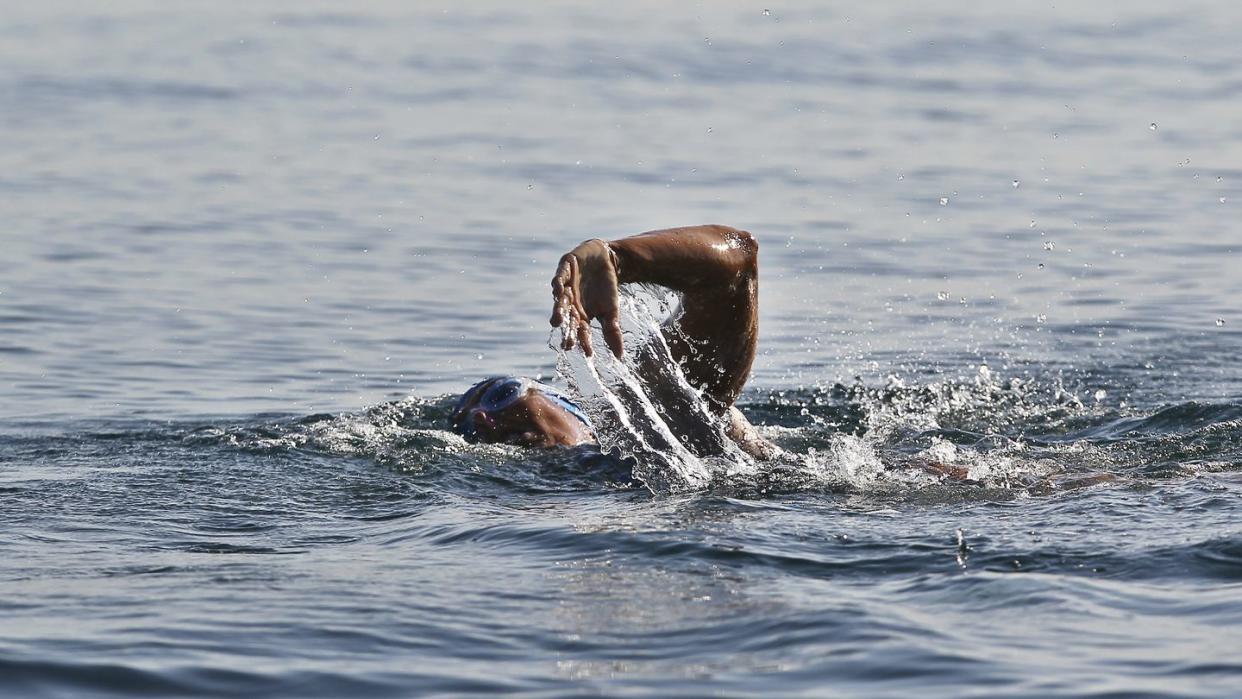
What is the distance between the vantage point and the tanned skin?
6.01m

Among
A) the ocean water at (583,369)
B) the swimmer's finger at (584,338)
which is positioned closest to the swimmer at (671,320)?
the swimmer's finger at (584,338)

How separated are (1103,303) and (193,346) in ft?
20.8

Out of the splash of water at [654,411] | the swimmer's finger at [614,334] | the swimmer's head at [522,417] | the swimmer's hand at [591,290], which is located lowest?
the swimmer's head at [522,417]

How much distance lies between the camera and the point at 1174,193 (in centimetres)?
1728

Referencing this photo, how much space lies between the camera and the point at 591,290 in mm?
6137

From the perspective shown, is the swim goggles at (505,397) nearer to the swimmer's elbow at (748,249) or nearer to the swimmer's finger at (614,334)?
the swimmer's elbow at (748,249)

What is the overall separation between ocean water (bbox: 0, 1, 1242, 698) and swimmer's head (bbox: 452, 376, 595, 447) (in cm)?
27

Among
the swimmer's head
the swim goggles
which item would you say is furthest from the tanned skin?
the swim goggles

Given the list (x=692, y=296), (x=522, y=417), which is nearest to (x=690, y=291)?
(x=692, y=296)

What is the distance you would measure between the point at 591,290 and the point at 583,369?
72cm

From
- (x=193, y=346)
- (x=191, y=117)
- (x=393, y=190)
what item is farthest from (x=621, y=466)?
(x=191, y=117)

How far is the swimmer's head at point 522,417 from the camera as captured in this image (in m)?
8.40

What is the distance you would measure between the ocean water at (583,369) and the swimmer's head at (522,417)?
27cm

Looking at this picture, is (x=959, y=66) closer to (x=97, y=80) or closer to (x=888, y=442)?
(x=97, y=80)
